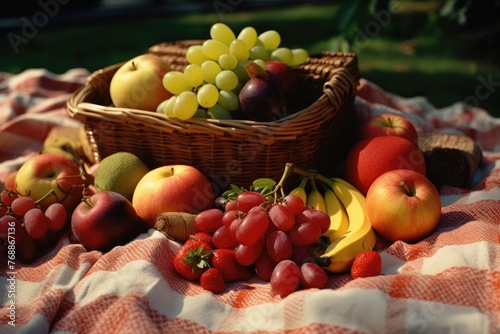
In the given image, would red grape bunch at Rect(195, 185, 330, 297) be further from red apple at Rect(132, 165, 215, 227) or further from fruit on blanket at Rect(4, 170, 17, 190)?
fruit on blanket at Rect(4, 170, 17, 190)

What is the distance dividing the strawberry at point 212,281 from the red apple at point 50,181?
526mm

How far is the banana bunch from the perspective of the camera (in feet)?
4.31

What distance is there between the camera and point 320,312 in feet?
3.61

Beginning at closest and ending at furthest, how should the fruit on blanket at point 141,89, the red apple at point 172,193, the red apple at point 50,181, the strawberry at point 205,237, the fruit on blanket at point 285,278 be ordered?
the fruit on blanket at point 285,278
the strawberry at point 205,237
the red apple at point 172,193
the red apple at point 50,181
the fruit on blanket at point 141,89

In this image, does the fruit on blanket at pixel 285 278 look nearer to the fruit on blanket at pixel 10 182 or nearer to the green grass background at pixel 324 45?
the fruit on blanket at pixel 10 182

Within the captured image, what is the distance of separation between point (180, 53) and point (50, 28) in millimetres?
3072

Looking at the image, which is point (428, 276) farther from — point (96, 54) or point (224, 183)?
point (96, 54)

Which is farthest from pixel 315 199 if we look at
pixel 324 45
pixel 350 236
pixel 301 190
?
pixel 324 45

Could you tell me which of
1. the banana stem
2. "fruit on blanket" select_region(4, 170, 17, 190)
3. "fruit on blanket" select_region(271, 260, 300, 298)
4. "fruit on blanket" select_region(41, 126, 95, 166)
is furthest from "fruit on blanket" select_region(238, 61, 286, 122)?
"fruit on blanket" select_region(4, 170, 17, 190)

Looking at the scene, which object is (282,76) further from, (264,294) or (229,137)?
(264,294)

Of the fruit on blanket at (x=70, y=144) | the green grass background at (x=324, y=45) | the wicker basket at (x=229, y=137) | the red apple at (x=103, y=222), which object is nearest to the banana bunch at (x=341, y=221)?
the wicker basket at (x=229, y=137)

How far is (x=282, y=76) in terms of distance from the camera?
5.71 ft

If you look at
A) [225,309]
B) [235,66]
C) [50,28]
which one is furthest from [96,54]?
[225,309]

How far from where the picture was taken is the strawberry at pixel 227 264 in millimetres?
1318
